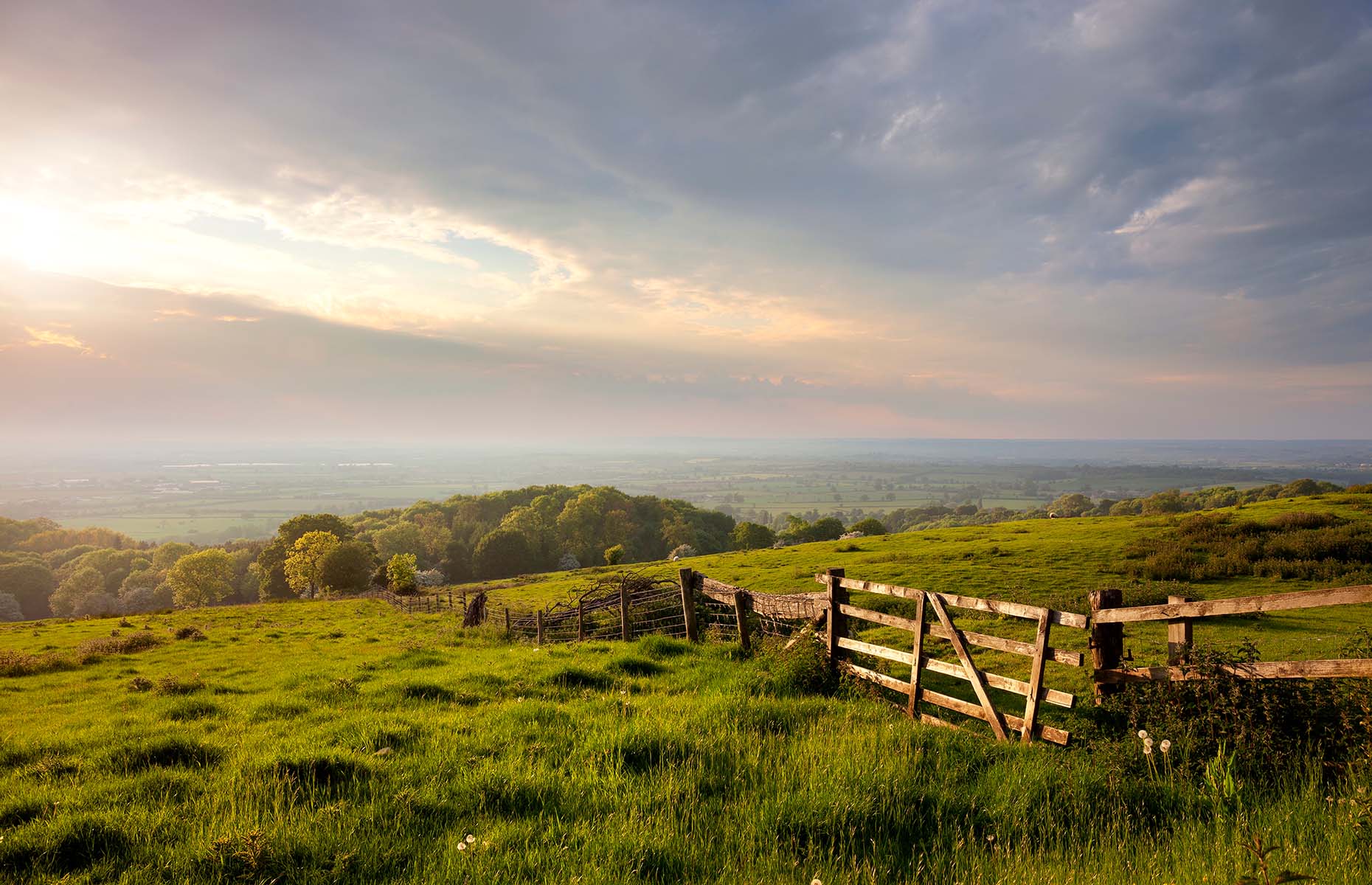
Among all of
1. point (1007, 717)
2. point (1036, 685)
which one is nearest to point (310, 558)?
point (1007, 717)

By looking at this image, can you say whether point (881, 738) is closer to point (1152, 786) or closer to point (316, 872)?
point (1152, 786)

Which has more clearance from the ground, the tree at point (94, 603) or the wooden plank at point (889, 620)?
the wooden plank at point (889, 620)

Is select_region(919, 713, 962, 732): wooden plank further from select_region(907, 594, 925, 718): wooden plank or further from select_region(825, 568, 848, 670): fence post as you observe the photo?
select_region(825, 568, 848, 670): fence post

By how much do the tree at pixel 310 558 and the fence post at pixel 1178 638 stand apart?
7320 cm

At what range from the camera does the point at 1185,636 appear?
287 inches

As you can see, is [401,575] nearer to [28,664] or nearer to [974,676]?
[28,664]

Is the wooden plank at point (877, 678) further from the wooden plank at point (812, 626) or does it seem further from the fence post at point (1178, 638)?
the fence post at point (1178, 638)

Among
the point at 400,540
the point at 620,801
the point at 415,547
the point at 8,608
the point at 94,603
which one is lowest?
the point at 94,603

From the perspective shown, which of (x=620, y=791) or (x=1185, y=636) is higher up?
(x=1185, y=636)

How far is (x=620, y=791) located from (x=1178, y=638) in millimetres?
7138

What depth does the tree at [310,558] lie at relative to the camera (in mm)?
64438

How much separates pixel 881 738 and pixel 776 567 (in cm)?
3440

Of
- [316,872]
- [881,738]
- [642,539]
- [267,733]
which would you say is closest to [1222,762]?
[881,738]

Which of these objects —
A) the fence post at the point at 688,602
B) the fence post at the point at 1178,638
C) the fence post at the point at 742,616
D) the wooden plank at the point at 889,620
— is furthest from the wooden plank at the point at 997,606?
the fence post at the point at 688,602
